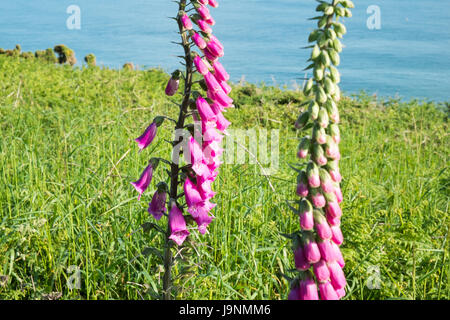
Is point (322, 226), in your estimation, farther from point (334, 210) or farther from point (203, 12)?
point (203, 12)

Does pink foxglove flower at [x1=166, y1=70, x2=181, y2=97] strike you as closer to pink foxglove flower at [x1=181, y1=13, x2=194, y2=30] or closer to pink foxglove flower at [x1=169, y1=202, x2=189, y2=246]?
pink foxglove flower at [x1=181, y1=13, x2=194, y2=30]

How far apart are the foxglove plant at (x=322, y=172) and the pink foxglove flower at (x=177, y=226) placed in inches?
30.4

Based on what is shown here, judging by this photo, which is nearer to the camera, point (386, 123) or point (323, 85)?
point (323, 85)

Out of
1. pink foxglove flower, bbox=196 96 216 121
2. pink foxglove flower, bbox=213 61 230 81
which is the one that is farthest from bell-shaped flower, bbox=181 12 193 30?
pink foxglove flower, bbox=196 96 216 121

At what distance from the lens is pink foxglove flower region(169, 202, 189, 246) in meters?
2.74

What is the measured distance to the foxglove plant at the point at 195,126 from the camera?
2635 mm

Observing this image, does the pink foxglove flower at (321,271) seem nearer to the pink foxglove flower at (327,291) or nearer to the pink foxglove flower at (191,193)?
the pink foxglove flower at (327,291)

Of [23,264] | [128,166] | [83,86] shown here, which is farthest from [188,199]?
[83,86]

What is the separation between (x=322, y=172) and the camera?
82.1 inches

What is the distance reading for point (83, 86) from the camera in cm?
943

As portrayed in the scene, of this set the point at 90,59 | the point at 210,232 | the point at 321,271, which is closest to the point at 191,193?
the point at 321,271
